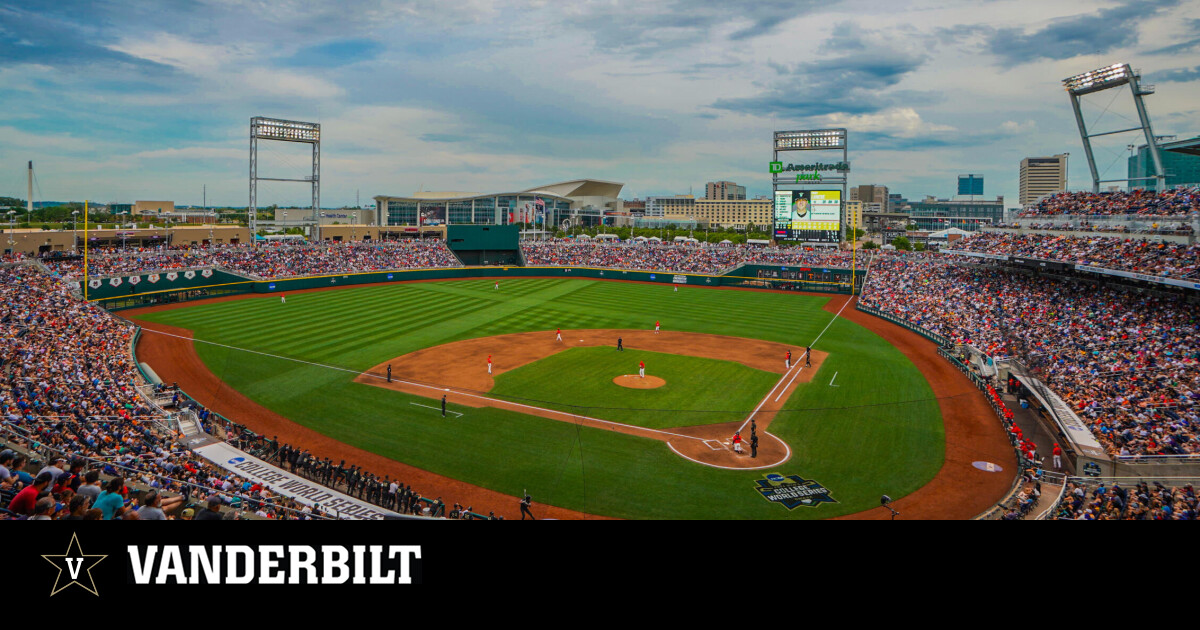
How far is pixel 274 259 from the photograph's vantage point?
62.8m

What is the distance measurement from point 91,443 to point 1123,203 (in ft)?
170

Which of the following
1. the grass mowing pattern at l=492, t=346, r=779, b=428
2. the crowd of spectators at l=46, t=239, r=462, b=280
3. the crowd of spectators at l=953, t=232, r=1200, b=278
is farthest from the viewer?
the crowd of spectators at l=46, t=239, r=462, b=280

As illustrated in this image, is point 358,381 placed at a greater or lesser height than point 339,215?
lesser

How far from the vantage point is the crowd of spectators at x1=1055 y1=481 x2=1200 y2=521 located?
1413 centimetres

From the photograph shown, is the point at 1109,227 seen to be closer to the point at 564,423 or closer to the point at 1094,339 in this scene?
the point at 1094,339

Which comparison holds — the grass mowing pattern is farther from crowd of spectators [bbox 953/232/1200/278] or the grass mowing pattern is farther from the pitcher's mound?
crowd of spectators [bbox 953/232/1200/278]

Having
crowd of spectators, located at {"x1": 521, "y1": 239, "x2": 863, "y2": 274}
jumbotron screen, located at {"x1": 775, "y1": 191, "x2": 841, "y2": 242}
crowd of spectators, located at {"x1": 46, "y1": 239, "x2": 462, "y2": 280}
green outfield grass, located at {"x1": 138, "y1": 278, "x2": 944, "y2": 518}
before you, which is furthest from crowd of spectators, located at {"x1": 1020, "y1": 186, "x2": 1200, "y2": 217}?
crowd of spectators, located at {"x1": 46, "y1": 239, "x2": 462, "y2": 280}

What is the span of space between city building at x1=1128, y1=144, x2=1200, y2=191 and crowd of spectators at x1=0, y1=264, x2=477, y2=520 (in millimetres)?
50232

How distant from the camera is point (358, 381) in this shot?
2950 centimetres

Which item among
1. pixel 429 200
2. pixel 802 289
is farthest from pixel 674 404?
pixel 429 200
